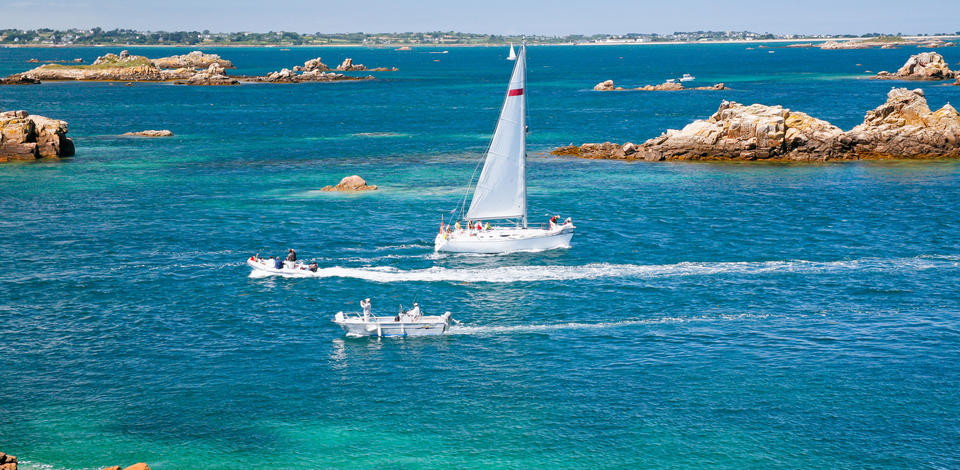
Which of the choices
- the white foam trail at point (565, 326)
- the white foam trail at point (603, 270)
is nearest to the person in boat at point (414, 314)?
the white foam trail at point (565, 326)

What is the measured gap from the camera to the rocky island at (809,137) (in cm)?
13300

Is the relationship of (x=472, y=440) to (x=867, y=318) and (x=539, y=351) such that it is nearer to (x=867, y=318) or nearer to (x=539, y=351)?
(x=539, y=351)

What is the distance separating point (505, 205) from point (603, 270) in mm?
12485

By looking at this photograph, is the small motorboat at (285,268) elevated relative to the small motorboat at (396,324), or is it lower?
elevated

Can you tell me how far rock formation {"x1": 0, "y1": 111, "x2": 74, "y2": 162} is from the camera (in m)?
137

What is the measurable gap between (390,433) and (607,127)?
452 feet

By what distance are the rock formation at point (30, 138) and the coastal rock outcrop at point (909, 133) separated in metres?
116

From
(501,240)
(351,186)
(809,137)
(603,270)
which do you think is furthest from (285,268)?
(809,137)

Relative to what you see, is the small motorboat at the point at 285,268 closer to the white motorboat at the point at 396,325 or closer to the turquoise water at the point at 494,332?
the turquoise water at the point at 494,332

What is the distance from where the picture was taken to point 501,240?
81.9 m

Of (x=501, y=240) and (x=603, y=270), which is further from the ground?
(x=501, y=240)

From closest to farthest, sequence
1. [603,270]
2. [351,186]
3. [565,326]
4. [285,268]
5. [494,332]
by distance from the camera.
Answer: [494,332], [565,326], [285,268], [603,270], [351,186]

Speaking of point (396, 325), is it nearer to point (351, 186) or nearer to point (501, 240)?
point (501, 240)

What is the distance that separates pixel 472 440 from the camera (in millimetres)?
46781
